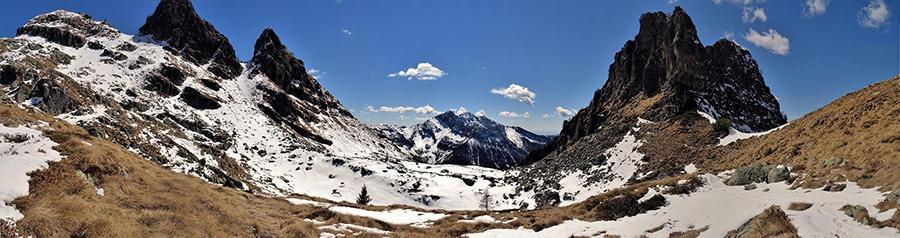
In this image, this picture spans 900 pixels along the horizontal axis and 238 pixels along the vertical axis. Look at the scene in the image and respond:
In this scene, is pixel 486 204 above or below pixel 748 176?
below

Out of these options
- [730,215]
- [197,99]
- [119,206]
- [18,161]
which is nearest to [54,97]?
[18,161]

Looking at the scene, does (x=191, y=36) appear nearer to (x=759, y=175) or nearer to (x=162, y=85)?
(x=162, y=85)

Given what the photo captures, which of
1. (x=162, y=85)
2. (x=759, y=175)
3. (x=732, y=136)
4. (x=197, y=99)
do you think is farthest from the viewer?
(x=197, y=99)

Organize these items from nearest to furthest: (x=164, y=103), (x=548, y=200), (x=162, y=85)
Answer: (x=548, y=200)
(x=164, y=103)
(x=162, y=85)

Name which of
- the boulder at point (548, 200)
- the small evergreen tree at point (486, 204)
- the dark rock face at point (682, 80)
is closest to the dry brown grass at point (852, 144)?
the boulder at point (548, 200)

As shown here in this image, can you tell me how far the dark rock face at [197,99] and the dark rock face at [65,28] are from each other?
1816 inches

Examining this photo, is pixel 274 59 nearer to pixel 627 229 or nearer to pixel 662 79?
pixel 662 79

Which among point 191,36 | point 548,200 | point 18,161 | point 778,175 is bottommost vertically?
point 18,161

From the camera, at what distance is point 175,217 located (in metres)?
10.5

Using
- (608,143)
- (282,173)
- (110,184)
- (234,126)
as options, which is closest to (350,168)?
(282,173)

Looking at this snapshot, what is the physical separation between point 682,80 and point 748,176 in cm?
5993

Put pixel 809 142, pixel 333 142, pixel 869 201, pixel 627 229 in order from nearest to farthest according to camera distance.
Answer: pixel 869 201 → pixel 627 229 → pixel 809 142 → pixel 333 142

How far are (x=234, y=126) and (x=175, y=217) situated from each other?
4453 inches

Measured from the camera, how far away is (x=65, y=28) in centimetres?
11612
